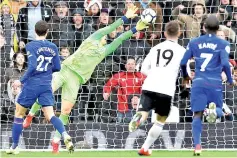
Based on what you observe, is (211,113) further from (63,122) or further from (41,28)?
(63,122)

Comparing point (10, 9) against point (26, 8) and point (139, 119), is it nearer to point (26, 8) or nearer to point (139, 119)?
point (26, 8)

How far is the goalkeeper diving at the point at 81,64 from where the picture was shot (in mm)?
15500

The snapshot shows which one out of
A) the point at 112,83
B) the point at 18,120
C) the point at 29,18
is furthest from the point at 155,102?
the point at 29,18

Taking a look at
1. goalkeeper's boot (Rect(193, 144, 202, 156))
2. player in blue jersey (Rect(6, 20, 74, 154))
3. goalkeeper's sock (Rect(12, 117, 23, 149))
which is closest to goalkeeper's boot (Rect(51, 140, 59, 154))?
goalkeeper's sock (Rect(12, 117, 23, 149))

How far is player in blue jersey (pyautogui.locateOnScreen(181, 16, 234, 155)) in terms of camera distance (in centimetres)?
1313

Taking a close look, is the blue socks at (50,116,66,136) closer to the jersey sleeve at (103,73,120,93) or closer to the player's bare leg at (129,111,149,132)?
the player's bare leg at (129,111,149,132)

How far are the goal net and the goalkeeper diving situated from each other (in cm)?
71

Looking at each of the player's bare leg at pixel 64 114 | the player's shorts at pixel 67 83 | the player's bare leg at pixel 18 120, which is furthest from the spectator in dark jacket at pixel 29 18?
the player's bare leg at pixel 18 120

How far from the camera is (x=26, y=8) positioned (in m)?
17.6

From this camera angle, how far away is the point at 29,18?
57.7ft

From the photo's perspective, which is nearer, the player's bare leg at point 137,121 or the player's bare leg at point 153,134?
the player's bare leg at point 137,121

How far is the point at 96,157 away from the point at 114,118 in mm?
2405

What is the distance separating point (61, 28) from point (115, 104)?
1.82 m

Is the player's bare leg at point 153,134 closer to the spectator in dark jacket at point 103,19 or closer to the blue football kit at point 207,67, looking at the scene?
the blue football kit at point 207,67
